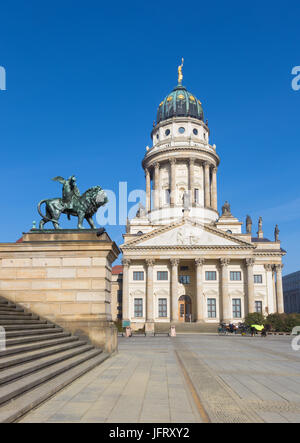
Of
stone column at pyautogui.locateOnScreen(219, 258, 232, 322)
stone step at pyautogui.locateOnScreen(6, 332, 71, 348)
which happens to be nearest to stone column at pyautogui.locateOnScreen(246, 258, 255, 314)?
stone column at pyautogui.locateOnScreen(219, 258, 232, 322)

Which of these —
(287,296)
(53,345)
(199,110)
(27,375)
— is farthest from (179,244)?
(287,296)

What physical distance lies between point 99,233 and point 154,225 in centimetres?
5576

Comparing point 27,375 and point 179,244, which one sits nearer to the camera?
point 27,375

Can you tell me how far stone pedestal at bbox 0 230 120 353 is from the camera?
15312 mm

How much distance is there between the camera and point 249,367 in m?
13.5

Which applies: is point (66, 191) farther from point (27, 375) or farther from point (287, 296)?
point (287, 296)

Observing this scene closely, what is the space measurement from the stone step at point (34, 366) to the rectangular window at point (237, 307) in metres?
51.7

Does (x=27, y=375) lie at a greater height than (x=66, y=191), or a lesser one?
lesser

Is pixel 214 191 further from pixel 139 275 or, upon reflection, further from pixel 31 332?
pixel 31 332

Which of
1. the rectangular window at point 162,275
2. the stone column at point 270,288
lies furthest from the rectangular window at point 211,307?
the stone column at point 270,288

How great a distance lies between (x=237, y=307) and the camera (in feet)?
203

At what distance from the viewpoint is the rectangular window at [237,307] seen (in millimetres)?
61531

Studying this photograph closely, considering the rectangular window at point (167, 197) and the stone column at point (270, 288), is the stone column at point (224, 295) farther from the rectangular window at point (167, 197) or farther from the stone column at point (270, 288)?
the rectangular window at point (167, 197)
